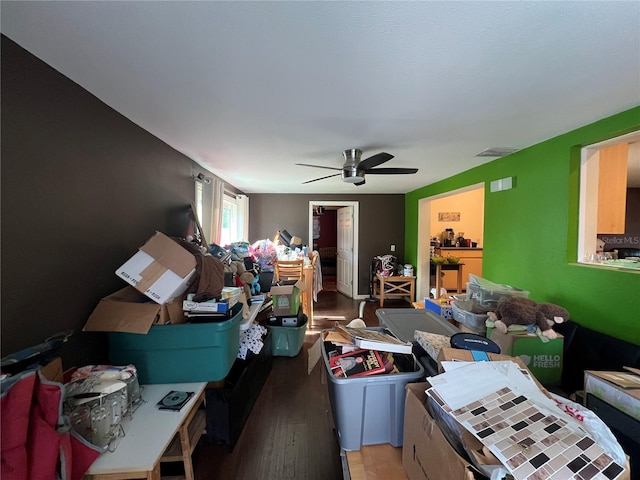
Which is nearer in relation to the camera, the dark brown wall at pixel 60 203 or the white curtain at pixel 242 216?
the dark brown wall at pixel 60 203

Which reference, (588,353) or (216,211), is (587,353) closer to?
(588,353)

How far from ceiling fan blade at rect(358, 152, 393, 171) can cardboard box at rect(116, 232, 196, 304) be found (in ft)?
5.25

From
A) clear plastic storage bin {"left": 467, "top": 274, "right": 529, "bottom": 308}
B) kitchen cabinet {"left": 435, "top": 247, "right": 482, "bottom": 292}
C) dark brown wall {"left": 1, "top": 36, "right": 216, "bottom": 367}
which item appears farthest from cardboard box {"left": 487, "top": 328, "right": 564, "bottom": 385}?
kitchen cabinet {"left": 435, "top": 247, "right": 482, "bottom": 292}

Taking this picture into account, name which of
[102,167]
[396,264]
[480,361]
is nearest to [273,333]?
[102,167]

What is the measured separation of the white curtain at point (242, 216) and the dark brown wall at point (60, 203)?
2.96m

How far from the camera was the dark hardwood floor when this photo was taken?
1.57 meters

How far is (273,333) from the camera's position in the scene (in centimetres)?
286

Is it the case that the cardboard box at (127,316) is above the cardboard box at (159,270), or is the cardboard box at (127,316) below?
below

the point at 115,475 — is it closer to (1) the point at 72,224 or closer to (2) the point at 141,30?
(1) the point at 72,224

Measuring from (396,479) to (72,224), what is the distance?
5.73 feet

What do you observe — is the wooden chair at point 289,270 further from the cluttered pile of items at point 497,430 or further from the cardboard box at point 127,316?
the cluttered pile of items at point 497,430

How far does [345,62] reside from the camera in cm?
118

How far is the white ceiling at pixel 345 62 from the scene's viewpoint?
2.99 ft

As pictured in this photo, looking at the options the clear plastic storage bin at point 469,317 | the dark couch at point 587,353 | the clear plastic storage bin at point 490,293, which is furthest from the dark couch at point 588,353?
the clear plastic storage bin at point 469,317
